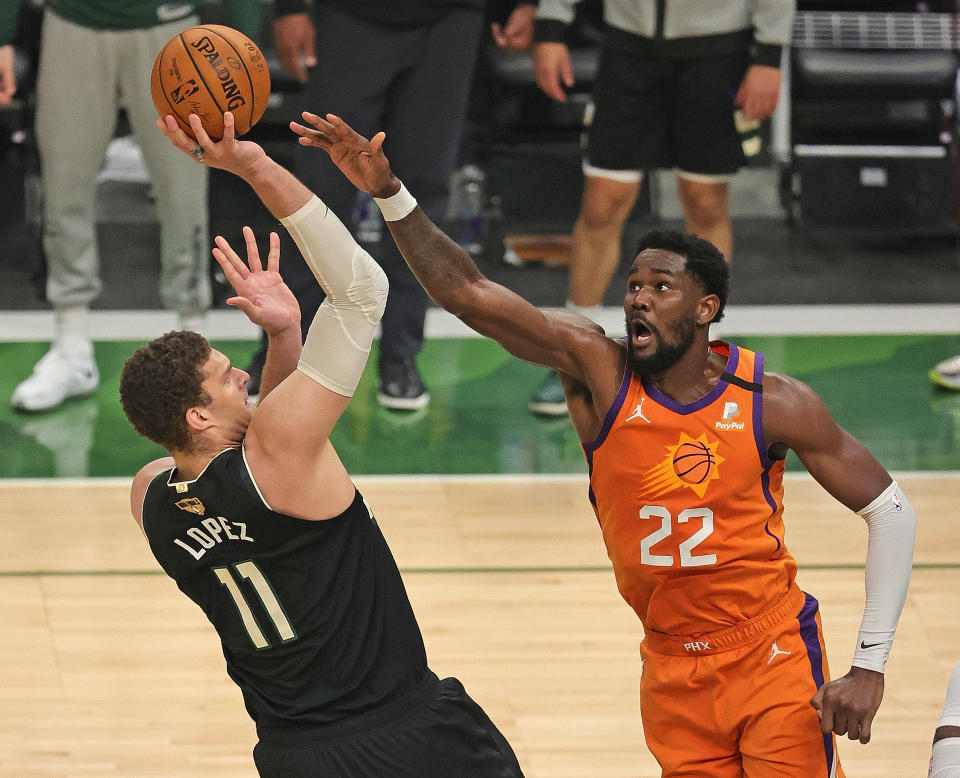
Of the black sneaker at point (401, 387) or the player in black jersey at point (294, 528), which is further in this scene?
the black sneaker at point (401, 387)

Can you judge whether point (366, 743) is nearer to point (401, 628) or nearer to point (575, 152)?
point (401, 628)

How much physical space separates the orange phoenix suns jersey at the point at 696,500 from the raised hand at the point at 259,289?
716 mm

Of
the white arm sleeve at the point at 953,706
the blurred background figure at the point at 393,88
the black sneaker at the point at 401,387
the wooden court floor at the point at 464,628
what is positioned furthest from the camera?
the black sneaker at the point at 401,387

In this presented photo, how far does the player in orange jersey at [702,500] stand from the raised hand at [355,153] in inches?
2.1

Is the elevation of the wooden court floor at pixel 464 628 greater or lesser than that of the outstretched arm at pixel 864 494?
lesser

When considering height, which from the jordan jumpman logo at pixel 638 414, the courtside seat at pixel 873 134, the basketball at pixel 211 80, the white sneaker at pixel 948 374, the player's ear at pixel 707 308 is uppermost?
the basketball at pixel 211 80

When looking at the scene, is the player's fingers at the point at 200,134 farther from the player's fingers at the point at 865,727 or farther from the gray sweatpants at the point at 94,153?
the gray sweatpants at the point at 94,153

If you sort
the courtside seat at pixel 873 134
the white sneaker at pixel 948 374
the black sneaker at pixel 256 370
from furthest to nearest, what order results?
the courtside seat at pixel 873 134 → the white sneaker at pixel 948 374 → the black sneaker at pixel 256 370

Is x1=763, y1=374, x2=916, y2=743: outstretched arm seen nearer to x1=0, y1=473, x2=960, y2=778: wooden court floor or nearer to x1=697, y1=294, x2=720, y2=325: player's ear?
x1=697, y1=294, x2=720, y2=325: player's ear

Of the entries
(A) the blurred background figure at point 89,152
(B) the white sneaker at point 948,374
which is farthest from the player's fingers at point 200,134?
(B) the white sneaker at point 948,374

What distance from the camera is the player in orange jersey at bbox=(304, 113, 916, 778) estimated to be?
289 cm

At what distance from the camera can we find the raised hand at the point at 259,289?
257 cm

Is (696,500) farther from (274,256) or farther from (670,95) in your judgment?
(670,95)

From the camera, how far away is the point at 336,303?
8.36ft
